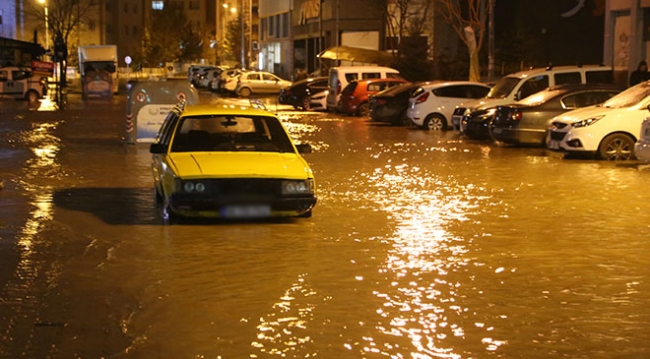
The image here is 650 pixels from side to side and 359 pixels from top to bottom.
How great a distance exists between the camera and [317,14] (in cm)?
6962

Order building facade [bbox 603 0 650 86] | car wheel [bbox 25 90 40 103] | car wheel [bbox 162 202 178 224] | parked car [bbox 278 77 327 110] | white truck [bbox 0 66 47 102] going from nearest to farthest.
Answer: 1. car wheel [bbox 162 202 178 224]
2. building facade [bbox 603 0 650 86]
3. parked car [bbox 278 77 327 110]
4. car wheel [bbox 25 90 40 103]
5. white truck [bbox 0 66 47 102]

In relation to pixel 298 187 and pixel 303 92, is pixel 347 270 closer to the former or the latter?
pixel 298 187

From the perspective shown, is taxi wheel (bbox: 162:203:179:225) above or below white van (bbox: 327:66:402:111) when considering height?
below

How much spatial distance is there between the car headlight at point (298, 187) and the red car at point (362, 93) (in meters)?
24.2

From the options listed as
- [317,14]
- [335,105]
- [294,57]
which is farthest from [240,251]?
[294,57]

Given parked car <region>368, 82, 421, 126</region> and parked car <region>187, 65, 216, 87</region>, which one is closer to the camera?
parked car <region>368, 82, 421, 126</region>

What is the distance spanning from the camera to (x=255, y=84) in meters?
57.1

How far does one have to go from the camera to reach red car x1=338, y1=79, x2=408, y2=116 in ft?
117

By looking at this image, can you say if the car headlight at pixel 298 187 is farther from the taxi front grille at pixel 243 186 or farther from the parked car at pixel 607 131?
the parked car at pixel 607 131

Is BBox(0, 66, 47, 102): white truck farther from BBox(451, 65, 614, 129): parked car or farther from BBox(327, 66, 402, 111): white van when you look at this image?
BBox(451, 65, 614, 129): parked car

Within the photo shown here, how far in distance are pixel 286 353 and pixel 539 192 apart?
9.17 meters

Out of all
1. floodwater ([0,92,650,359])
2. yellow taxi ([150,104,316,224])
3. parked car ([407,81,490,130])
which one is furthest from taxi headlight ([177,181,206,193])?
parked car ([407,81,490,130])

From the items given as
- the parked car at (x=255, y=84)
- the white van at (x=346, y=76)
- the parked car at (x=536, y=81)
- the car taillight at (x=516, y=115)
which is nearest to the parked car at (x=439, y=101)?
the parked car at (x=536, y=81)

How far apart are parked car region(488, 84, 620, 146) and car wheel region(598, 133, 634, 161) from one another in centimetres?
283
